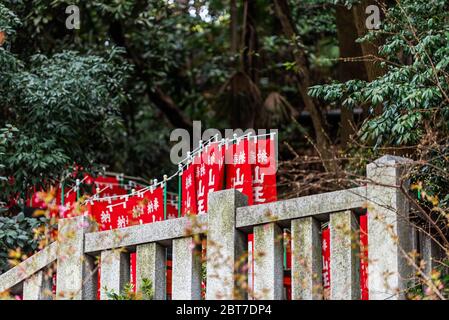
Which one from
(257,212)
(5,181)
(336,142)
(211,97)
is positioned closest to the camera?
(257,212)

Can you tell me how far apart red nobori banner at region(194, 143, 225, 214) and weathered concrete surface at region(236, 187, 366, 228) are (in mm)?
2565

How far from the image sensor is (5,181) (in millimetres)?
10906

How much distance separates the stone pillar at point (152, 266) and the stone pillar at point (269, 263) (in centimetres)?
76

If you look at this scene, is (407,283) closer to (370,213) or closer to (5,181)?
(370,213)

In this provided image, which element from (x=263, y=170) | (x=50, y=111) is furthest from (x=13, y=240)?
(x=50, y=111)

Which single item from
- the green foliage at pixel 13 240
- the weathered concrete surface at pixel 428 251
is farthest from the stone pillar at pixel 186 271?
the green foliage at pixel 13 240

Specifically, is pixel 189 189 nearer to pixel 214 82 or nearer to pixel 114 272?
pixel 114 272

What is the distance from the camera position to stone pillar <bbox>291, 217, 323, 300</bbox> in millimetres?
6051

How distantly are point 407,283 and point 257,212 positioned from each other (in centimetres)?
106

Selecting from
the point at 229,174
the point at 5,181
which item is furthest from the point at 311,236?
the point at 5,181

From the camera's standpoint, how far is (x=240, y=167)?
29.5 ft

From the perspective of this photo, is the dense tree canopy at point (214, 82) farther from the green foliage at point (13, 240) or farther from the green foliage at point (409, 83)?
the green foliage at point (13, 240)

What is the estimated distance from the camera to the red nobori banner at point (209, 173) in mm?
9031
